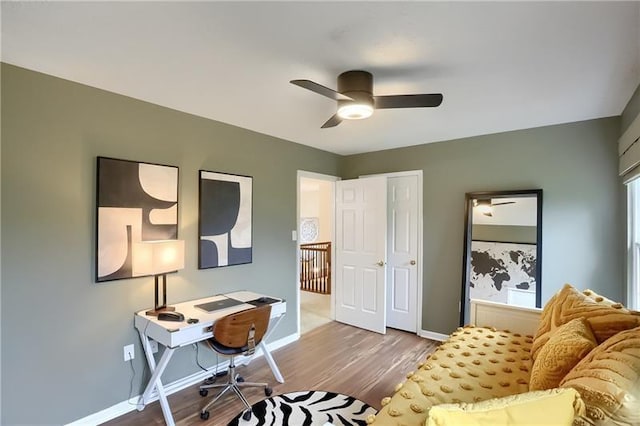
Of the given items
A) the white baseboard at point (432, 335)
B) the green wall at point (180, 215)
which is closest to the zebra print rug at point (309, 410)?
the green wall at point (180, 215)

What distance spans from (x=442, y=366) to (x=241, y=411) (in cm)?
156

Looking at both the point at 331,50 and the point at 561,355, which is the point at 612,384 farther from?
the point at 331,50

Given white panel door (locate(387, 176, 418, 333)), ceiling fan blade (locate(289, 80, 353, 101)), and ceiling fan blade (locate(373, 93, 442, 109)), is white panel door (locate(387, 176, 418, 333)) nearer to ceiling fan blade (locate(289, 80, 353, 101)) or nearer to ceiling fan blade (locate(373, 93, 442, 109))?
ceiling fan blade (locate(373, 93, 442, 109))

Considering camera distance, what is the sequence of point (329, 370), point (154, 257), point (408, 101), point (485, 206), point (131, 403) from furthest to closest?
point (485, 206) → point (329, 370) → point (131, 403) → point (154, 257) → point (408, 101)

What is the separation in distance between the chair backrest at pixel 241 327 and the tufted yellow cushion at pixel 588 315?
1.90 m

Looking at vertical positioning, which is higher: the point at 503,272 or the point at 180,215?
the point at 180,215

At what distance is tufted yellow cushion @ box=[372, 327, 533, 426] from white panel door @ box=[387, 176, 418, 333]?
1.65 metres

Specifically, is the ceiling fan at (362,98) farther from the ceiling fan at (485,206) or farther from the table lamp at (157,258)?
the ceiling fan at (485,206)

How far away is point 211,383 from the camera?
2.79 metres

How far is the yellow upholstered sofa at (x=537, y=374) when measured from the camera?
1043 millimetres

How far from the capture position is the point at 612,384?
1082 millimetres

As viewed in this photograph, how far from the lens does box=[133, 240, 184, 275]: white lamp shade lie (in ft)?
7.49

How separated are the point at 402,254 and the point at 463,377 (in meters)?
2.39

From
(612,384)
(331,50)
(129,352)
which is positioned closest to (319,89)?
(331,50)
